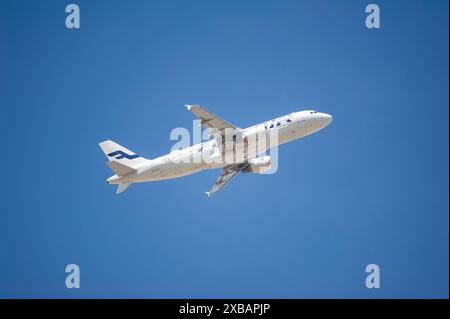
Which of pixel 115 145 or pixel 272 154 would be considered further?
pixel 272 154

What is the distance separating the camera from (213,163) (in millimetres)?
67562

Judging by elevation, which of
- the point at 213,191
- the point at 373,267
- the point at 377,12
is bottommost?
the point at 373,267

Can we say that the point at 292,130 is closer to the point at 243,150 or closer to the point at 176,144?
the point at 243,150

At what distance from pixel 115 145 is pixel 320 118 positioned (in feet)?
70.8

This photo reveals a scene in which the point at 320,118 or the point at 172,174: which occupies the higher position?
the point at 320,118

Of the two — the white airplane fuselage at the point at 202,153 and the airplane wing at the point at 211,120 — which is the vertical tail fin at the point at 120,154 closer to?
the white airplane fuselage at the point at 202,153

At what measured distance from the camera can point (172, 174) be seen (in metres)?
66.6

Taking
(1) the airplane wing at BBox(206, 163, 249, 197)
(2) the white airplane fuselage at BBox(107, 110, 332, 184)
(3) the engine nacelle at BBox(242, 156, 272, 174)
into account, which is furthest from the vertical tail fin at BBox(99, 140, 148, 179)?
(3) the engine nacelle at BBox(242, 156, 272, 174)

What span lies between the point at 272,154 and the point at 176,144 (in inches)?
461

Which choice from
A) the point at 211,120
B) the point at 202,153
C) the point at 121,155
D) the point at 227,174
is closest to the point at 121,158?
the point at 121,155

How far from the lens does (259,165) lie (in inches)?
2815

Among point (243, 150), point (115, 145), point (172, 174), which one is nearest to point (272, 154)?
point (243, 150)

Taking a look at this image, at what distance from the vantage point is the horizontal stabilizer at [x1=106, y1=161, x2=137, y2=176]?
65.2m

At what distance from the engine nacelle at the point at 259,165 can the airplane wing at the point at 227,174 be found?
0.55 m
